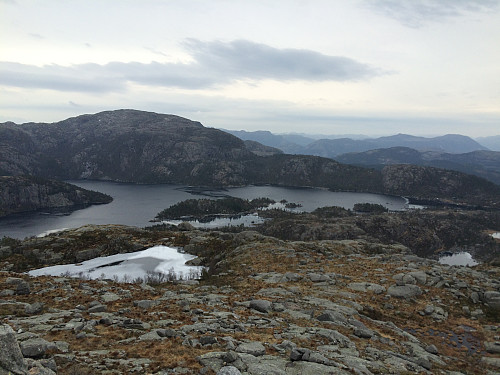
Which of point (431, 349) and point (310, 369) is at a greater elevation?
point (310, 369)

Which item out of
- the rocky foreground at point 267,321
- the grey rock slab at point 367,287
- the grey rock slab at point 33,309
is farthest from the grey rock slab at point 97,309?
the grey rock slab at point 367,287

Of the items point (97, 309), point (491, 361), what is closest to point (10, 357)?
point (97, 309)

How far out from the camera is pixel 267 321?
954 inches

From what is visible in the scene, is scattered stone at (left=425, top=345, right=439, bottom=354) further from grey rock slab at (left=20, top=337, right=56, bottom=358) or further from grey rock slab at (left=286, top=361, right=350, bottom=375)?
grey rock slab at (left=20, top=337, right=56, bottom=358)

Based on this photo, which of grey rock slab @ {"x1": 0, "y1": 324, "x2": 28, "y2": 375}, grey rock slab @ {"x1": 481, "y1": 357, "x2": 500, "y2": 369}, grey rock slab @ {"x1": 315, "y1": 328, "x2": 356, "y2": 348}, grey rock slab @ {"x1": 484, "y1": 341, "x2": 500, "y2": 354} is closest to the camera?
grey rock slab @ {"x1": 0, "y1": 324, "x2": 28, "y2": 375}

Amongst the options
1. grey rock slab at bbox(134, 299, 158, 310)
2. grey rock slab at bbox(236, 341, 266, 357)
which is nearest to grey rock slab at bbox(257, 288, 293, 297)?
grey rock slab at bbox(134, 299, 158, 310)

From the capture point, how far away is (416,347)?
79.7 ft

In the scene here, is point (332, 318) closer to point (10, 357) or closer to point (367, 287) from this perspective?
point (367, 287)

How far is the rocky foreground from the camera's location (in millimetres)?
16156

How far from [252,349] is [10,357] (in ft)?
38.8

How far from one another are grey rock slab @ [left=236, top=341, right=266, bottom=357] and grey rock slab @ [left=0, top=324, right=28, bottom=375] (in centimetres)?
1062

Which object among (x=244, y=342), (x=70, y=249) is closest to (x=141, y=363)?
(x=244, y=342)

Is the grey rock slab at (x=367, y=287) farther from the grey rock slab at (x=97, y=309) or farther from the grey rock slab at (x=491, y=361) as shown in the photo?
the grey rock slab at (x=97, y=309)

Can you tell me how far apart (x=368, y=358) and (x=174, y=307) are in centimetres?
1581
